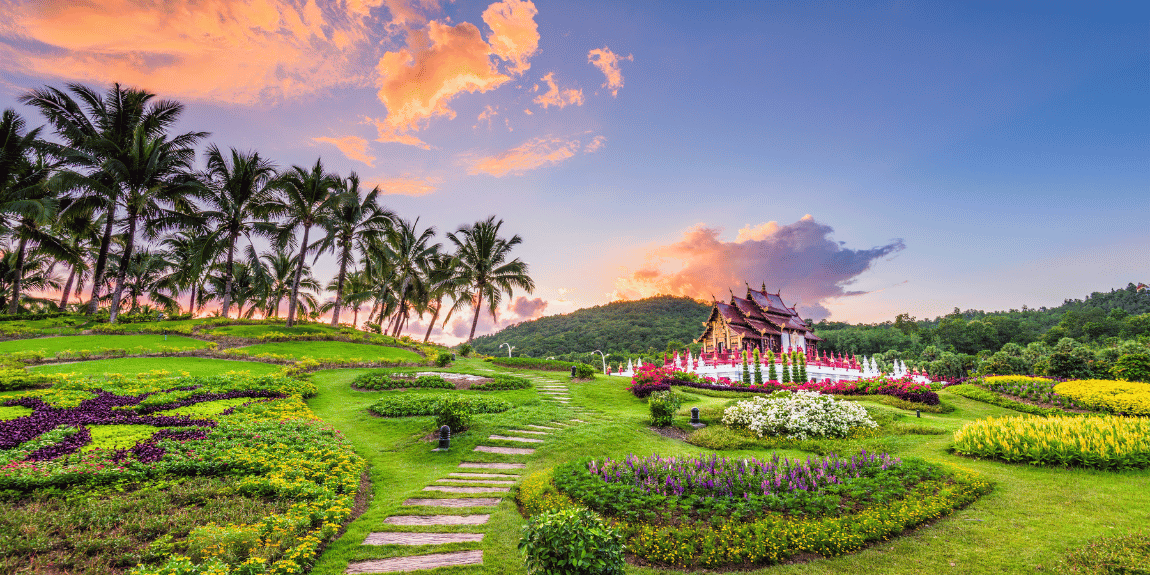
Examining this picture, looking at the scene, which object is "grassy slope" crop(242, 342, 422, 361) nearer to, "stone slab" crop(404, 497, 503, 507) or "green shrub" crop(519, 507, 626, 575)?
"stone slab" crop(404, 497, 503, 507)

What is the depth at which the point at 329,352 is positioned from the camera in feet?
73.9

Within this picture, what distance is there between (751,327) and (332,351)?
2569 centimetres

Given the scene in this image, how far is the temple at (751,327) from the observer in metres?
31.1

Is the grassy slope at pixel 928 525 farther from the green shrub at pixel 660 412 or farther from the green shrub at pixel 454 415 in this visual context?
the green shrub at pixel 660 412

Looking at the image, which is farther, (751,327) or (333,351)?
(751,327)

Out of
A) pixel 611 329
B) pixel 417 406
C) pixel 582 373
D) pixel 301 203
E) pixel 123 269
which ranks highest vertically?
pixel 301 203

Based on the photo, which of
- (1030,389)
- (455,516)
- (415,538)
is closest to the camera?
(415,538)

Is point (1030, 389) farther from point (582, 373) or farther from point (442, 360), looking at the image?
point (442, 360)

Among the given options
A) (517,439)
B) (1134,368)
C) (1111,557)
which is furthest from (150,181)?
(1134,368)

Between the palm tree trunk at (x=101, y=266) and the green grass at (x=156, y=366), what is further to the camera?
the palm tree trunk at (x=101, y=266)

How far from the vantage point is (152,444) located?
300 inches

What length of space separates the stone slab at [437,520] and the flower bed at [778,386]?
39.6 ft

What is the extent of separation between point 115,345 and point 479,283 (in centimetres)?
2004

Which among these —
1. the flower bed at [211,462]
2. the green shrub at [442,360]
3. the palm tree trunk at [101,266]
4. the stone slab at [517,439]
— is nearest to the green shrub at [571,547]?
the flower bed at [211,462]
